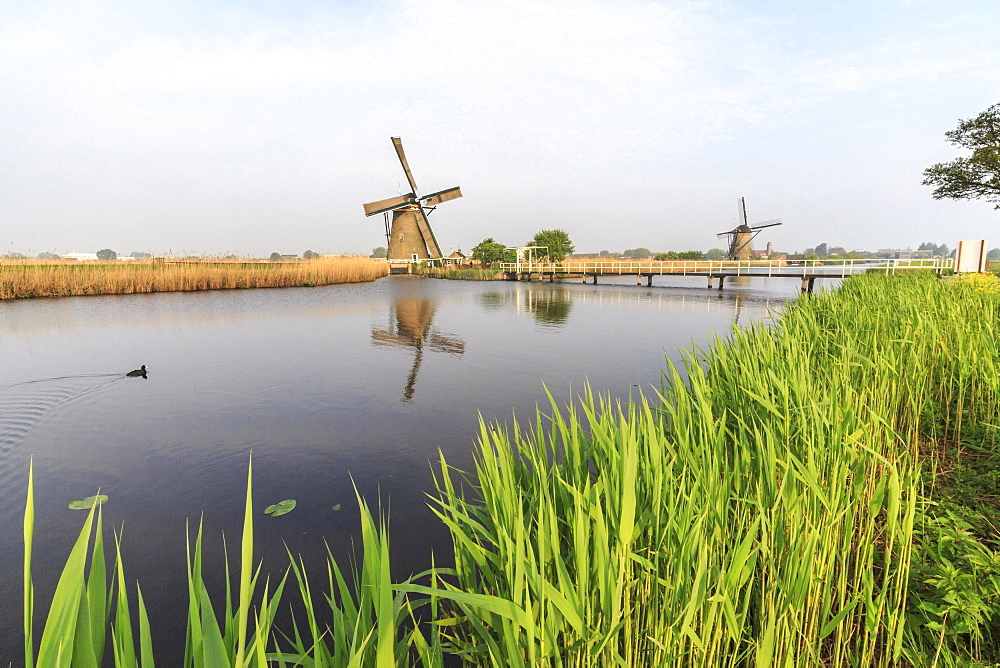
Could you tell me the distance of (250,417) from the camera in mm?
6555

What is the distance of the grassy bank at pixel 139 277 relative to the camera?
1995cm

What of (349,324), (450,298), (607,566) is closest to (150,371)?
(349,324)

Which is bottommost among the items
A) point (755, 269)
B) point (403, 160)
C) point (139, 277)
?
point (755, 269)

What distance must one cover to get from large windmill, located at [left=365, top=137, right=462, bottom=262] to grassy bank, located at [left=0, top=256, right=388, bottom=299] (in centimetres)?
1545

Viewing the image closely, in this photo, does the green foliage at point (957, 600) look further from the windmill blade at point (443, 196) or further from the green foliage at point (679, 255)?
the green foliage at point (679, 255)

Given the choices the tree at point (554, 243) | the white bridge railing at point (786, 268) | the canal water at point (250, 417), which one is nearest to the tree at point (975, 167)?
the white bridge railing at point (786, 268)

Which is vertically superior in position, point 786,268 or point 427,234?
point 427,234

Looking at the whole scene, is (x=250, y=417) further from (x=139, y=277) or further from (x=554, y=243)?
(x=554, y=243)

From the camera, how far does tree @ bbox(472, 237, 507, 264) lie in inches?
2172

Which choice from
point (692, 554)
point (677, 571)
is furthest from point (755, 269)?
point (677, 571)

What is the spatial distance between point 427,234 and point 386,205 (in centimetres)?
508

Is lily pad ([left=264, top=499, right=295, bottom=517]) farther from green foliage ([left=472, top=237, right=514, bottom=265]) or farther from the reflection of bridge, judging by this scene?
green foliage ([left=472, top=237, right=514, bottom=265])

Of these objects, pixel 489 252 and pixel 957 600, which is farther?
pixel 489 252

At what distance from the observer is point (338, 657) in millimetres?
1378
